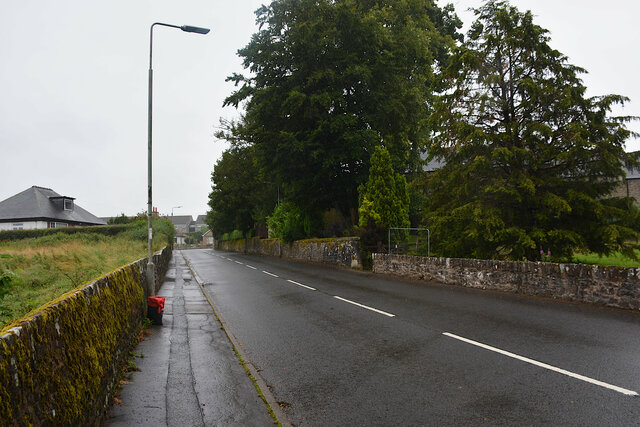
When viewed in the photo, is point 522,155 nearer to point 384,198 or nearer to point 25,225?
point 384,198

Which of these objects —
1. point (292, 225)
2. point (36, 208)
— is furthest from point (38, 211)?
point (292, 225)

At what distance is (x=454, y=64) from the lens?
1598 cm

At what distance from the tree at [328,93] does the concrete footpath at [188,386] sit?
17.0 metres

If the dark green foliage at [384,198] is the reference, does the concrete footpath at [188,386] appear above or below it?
below

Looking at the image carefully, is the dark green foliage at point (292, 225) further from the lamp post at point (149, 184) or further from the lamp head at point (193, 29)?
the lamp head at point (193, 29)

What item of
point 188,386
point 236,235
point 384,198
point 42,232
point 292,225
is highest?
point 384,198

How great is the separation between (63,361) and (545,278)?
37.8ft

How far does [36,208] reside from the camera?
48.8m

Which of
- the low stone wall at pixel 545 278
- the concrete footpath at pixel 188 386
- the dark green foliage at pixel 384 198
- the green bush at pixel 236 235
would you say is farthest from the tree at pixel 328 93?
the green bush at pixel 236 235

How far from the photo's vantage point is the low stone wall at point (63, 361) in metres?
2.53

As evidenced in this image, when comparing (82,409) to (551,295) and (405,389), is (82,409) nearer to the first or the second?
(405,389)

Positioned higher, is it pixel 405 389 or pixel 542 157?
pixel 542 157

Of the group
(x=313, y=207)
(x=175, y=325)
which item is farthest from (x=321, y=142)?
(x=175, y=325)

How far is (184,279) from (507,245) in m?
15.2
